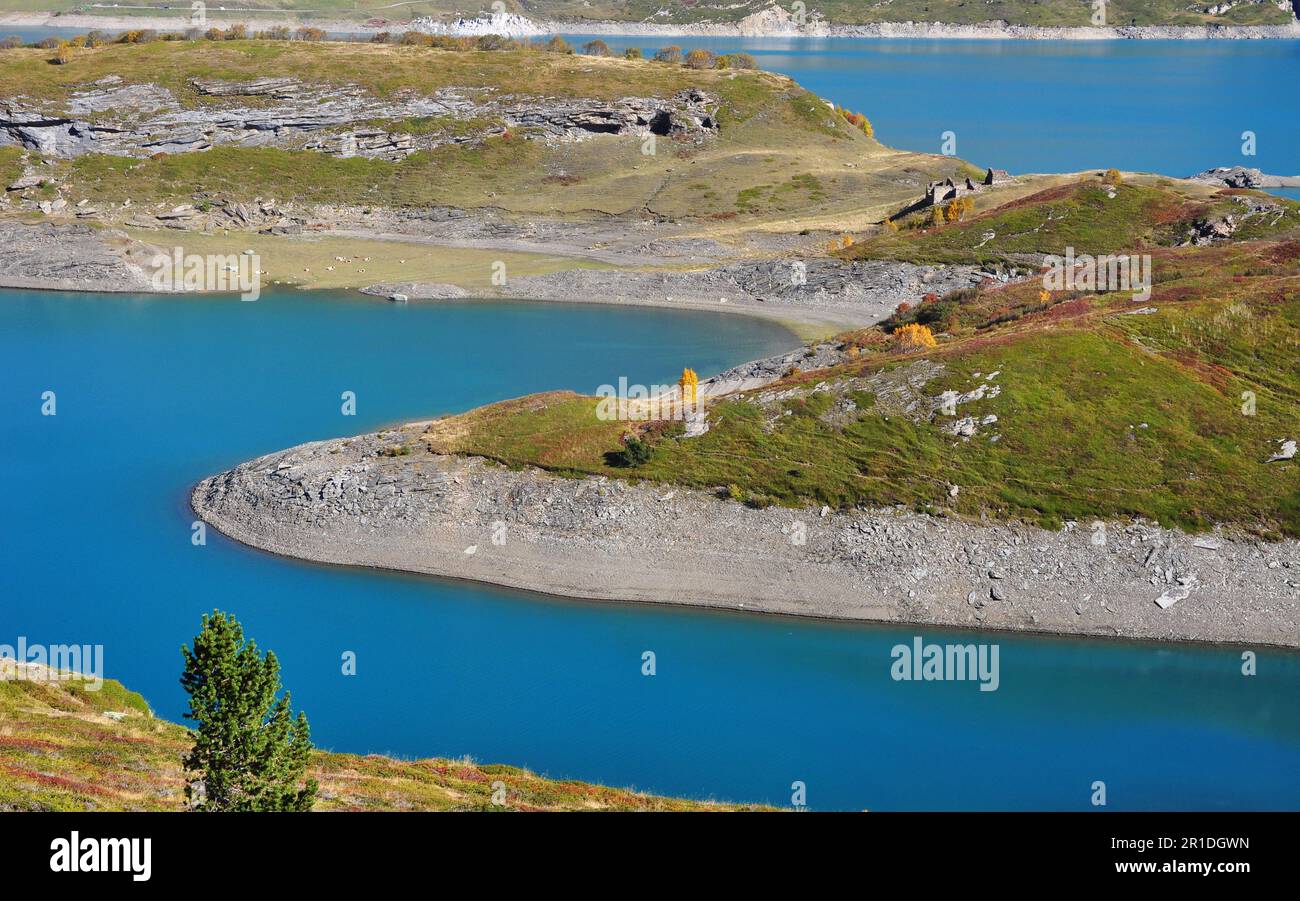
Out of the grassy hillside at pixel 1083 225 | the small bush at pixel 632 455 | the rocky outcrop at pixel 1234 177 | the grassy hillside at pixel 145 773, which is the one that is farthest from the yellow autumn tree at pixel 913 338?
the rocky outcrop at pixel 1234 177

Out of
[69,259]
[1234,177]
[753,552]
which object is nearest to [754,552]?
[753,552]

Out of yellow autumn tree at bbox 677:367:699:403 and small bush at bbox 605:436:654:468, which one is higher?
yellow autumn tree at bbox 677:367:699:403

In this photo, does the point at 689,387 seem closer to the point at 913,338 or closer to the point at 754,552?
the point at 913,338

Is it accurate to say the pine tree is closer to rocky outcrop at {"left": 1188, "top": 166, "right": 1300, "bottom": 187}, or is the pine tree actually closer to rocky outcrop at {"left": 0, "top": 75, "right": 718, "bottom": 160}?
rocky outcrop at {"left": 0, "top": 75, "right": 718, "bottom": 160}

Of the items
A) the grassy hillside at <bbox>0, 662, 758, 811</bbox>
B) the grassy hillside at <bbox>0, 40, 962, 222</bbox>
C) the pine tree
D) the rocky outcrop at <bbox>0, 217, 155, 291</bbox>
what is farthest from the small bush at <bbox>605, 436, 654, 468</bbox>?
the grassy hillside at <bbox>0, 40, 962, 222</bbox>

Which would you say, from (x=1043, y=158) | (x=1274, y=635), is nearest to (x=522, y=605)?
(x=1274, y=635)
